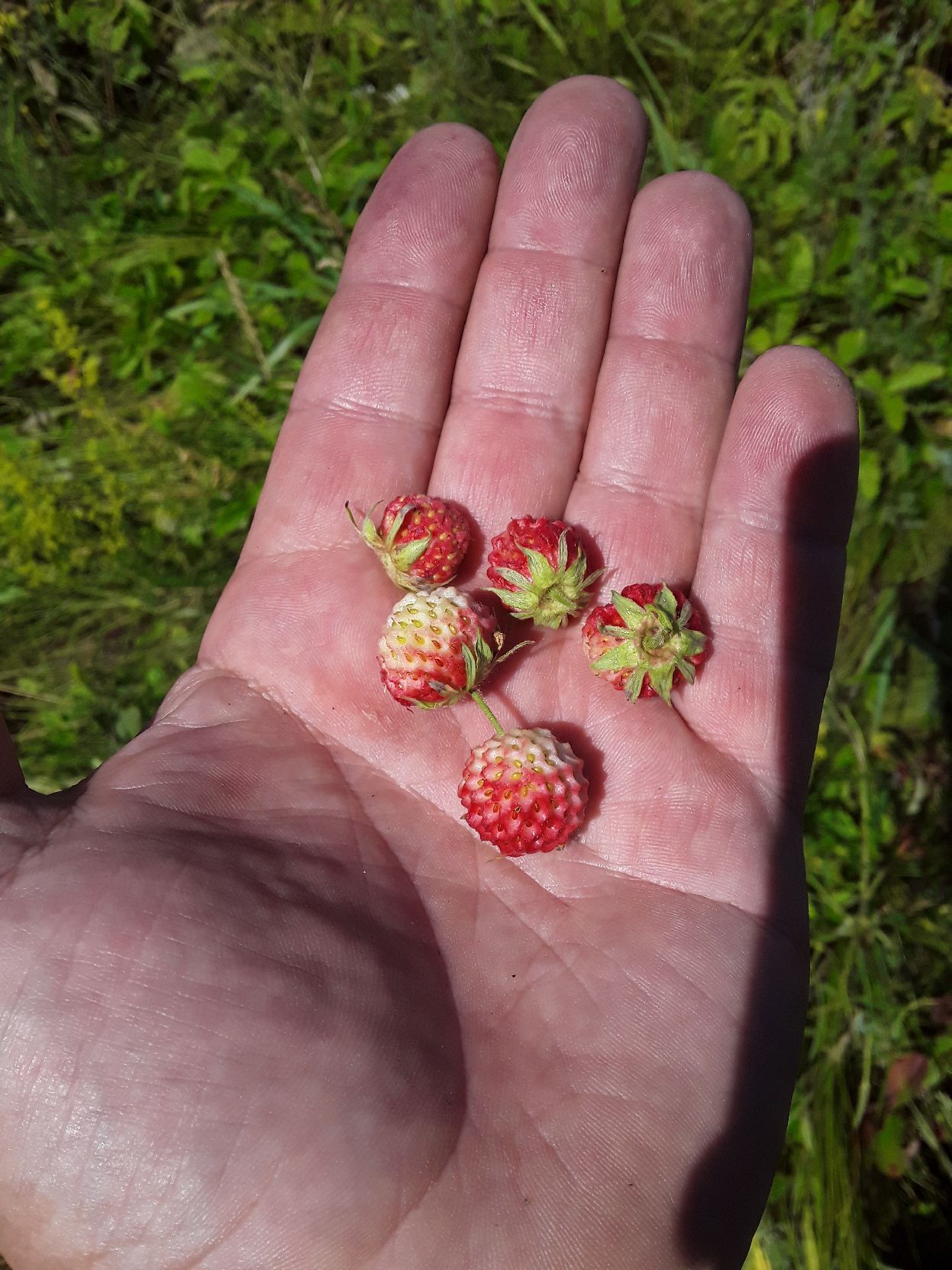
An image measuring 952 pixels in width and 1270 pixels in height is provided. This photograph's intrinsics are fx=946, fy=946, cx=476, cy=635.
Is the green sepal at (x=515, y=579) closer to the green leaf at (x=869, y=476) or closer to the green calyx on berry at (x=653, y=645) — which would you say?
the green calyx on berry at (x=653, y=645)

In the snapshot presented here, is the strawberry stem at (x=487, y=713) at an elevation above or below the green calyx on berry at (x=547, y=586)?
below

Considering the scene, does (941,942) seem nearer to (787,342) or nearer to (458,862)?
(458,862)

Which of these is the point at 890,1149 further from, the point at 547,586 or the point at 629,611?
the point at 547,586

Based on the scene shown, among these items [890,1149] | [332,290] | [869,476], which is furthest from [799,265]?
[890,1149]

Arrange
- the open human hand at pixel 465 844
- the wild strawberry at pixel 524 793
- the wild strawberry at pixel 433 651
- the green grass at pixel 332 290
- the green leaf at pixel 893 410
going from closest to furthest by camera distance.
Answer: the open human hand at pixel 465 844
the wild strawberry at pixel 524 793
the wild strawberry at pixel 433 651
the green grass at pixel 332 290
the green leaf at pixel 893 410

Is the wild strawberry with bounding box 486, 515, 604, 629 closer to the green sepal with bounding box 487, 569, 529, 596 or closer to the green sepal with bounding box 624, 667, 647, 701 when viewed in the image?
the green sepal with bounding box 487, 569, 529, 596

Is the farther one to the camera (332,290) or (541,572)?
(332,290)

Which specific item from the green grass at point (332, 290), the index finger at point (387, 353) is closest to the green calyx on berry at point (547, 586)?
the index finger at point (387, 353)
